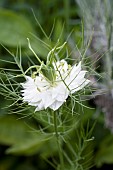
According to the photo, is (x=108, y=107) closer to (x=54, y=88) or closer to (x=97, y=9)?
(x=97, y=9)

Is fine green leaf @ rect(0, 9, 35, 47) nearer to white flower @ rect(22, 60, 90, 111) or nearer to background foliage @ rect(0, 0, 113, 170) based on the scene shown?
background foliage @ rect(0, 0, 113, 170)

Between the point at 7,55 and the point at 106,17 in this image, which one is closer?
the point at 106,17

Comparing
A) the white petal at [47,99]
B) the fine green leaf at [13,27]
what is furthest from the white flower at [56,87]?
the fine green leaf at [13,27]

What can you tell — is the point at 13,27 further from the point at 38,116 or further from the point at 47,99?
the point at 47,99

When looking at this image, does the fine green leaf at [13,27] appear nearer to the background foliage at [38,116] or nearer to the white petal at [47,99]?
the background foliage at [38,116]

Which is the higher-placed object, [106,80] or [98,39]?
[98,39]

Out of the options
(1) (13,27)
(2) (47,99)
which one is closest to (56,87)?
(2) (47,99)

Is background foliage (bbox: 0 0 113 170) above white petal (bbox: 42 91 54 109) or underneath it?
underneath

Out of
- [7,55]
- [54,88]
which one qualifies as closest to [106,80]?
[7,55]

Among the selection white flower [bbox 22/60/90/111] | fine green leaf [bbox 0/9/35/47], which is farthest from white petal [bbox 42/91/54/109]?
fine green leaf [bbox 0/9/35/47]
